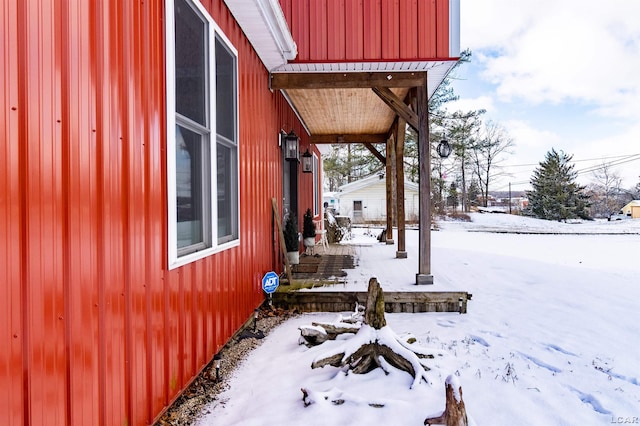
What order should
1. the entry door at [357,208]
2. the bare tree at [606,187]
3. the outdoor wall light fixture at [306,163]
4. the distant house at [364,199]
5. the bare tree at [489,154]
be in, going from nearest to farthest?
1. the outdoor wall light fixture at [306,163]
2. the distant house at [364,199]
3. the entry door at [357,208]
4. the bare tree at [489,154]
5. the bare tree at [606,187]

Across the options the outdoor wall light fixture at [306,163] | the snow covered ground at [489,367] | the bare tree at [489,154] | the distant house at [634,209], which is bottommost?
the snow covered ground at [489,367]

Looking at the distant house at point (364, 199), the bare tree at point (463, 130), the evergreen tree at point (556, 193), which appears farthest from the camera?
the evergreen tree at point (556, 193)

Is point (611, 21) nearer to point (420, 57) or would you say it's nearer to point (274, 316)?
point (420, 57)

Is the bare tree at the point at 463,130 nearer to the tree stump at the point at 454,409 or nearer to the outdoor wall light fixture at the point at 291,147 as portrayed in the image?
the outdoor wall light fixture at the point at 291,147

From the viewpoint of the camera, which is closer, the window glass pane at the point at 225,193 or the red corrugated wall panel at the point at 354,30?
the window glass pane at the point at 225,193

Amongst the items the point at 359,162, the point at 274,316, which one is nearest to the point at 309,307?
the point at 274,316

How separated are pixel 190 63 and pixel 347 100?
4032mm

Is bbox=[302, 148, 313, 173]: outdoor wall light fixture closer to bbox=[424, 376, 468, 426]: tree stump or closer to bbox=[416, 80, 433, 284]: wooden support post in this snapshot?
bbox=[416, 80, 433, 284]: wooden support post

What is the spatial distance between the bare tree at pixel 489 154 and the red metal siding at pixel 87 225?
94.7 ft

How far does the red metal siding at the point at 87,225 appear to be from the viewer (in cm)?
123

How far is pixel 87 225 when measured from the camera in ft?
5.12

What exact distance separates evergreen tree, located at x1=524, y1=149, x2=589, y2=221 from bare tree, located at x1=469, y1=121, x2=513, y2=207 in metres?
2.95

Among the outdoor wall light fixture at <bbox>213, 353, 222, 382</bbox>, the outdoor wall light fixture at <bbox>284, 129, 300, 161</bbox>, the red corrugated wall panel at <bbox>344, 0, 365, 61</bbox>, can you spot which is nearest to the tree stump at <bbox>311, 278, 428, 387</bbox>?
the outdoor wall light fixture at <bbox>213, 353, 222, 382</bbox>

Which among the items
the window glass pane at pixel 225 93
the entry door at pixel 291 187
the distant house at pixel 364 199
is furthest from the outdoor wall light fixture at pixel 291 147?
the distant house at pixel 364 199
